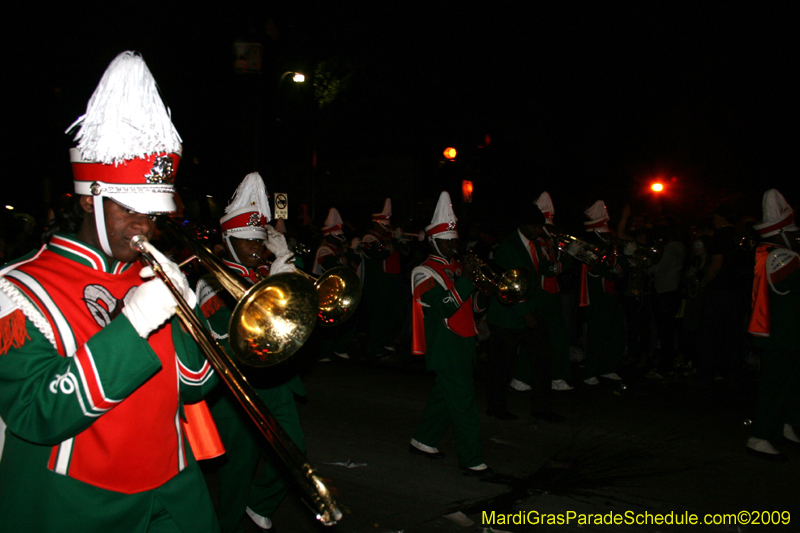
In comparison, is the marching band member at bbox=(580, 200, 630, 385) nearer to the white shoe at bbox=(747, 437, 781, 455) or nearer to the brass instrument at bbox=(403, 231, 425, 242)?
the white shoe at bbox=(747, 437, 781, 455)

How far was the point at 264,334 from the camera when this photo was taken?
7.20 feet

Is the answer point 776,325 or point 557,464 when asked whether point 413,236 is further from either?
point 776,325

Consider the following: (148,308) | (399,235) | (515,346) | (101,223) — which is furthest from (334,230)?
(148,308)

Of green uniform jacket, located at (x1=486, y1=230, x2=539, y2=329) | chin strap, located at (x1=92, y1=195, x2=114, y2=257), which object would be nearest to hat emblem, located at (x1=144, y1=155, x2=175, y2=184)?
chin strap, located at (x1=92, y1=195, x2=114, y2=257)

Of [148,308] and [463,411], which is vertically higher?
[148,308]

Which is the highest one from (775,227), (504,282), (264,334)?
(775,227)

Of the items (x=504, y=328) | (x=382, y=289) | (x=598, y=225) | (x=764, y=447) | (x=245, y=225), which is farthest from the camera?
(x=382, y=289)

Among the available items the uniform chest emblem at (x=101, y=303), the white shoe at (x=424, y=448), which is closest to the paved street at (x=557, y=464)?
the white shoe at (x=424, y=448)

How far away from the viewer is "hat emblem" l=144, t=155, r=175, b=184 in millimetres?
2053

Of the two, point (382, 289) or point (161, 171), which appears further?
point (382, 289)

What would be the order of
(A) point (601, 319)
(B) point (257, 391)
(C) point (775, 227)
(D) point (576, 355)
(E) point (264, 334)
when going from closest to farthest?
(E) point (264, 334) < (B) point (257, 391) < (C) point (775, 227) < (A) point (601, 319) < (D) point (576, 355)

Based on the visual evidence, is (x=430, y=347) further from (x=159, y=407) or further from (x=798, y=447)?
(x=798, y=447)

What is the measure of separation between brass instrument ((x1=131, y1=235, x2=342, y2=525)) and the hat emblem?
0.21 metres

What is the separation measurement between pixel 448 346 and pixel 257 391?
68.1 inches
